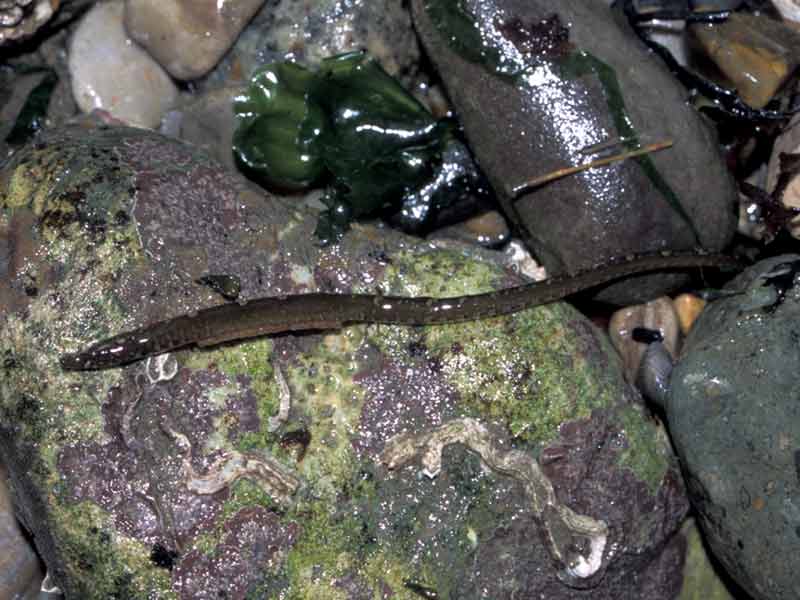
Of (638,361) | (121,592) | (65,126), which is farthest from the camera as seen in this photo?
(638,361)

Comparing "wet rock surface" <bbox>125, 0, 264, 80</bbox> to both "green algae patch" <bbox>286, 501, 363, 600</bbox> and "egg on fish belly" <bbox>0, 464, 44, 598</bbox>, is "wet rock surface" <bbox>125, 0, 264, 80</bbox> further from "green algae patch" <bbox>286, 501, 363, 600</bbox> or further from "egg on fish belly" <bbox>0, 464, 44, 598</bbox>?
"green algae patch" <bbox>286, 501, 363, 600</bbox>

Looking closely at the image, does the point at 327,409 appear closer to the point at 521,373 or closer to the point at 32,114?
the point at 521,373

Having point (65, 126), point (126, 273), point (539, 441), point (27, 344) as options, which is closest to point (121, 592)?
point (27, 344)

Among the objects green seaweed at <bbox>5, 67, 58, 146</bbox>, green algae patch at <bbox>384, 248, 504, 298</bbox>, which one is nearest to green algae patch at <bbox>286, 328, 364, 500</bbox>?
green algae patch at <bbox>384, 248, 504, 298</bbox>

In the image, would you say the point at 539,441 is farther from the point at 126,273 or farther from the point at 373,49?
the point at 373,49

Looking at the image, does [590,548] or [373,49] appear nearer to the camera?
[590,548]

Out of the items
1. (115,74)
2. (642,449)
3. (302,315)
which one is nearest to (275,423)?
(302,315)

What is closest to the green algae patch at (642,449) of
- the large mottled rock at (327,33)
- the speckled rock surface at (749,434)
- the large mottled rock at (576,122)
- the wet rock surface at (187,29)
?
the speckled rock surface at (749,434)
